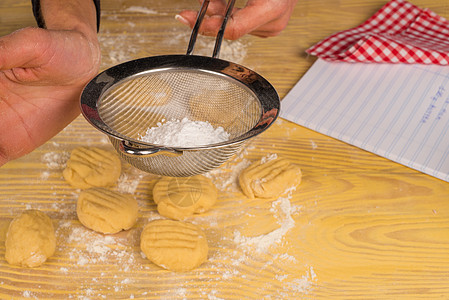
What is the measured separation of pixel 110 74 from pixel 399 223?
27.2 inches

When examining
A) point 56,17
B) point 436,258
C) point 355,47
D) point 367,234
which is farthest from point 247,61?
point 436,258

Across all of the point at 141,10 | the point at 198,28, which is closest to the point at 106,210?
the point at 198,28

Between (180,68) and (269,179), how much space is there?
31 centimetres

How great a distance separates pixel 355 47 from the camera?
146 centimetres

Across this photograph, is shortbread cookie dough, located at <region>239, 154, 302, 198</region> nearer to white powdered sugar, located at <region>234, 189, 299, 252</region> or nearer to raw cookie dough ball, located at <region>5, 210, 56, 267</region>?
white powdered sugar, located at <region>234, 189, 299, 252</region>

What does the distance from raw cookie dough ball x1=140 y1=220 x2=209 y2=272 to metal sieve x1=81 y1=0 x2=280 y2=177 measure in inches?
4.5

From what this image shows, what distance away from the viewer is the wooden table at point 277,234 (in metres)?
0.94

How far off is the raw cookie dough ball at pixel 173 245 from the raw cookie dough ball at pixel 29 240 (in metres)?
0.19

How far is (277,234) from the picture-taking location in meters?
1.03

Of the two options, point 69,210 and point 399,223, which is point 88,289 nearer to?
point 69,210

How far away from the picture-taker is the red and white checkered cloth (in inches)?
57.5

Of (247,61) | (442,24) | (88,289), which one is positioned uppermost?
(442,24)

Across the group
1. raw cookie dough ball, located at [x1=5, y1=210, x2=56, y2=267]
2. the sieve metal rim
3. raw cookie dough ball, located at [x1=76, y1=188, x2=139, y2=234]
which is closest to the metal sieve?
the sieve metal rim

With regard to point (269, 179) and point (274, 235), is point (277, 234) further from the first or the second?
point (269, 179)
